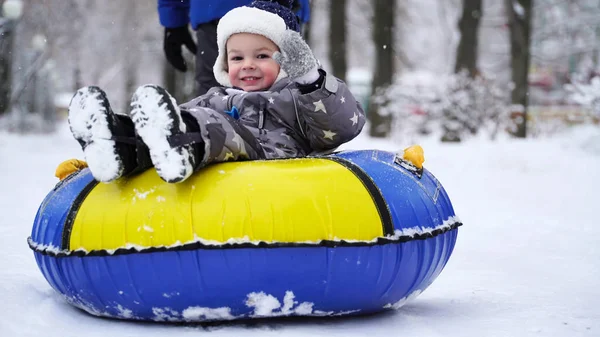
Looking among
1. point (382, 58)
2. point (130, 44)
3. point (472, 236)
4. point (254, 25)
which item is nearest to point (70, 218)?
point (254, 25)

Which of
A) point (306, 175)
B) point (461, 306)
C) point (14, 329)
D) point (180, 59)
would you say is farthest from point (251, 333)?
point (180, 59)

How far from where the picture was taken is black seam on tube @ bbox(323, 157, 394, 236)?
2.58 m

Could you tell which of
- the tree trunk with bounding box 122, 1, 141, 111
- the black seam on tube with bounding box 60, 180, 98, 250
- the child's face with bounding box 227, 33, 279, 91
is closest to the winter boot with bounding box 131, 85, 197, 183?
the black seam on tube with bounding box 60, 180, 98, 250

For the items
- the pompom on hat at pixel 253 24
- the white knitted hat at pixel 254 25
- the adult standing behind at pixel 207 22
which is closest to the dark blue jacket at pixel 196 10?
the adult standing behind at pixel 207 22

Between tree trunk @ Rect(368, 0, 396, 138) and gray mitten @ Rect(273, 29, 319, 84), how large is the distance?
11.8 metres

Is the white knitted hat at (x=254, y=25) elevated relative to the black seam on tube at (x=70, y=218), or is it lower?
elevated

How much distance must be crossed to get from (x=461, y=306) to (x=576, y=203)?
11.4ft

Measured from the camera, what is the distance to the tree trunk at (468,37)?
1357 cm

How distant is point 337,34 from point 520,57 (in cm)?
375

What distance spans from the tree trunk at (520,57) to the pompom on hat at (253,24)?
32.8 feet

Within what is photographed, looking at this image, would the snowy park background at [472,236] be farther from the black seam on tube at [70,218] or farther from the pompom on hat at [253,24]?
the pompom on hat at [253,24]

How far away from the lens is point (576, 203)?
615 centimetres

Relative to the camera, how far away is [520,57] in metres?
13.5

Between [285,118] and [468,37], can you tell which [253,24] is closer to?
[285,118]
